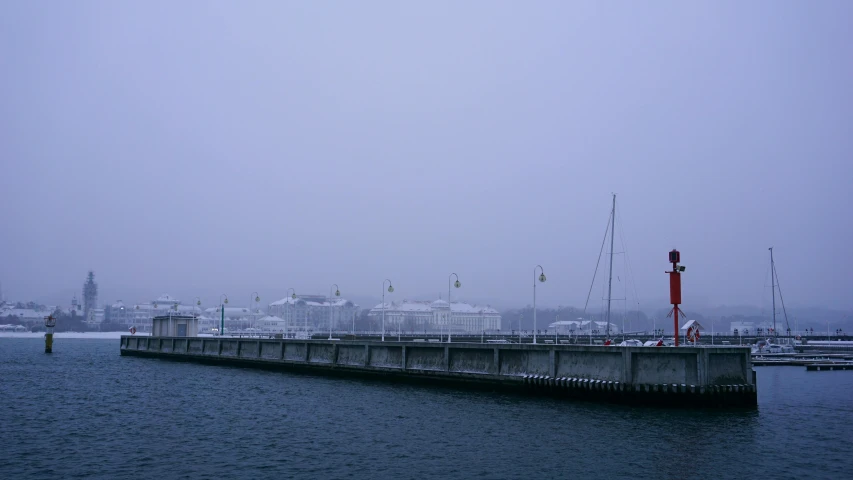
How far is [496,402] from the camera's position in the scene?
39.8 metres

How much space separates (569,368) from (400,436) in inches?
591

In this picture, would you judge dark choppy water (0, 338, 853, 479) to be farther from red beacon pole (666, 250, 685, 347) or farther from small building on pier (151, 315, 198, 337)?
small building on pier (151, 315, 198, 337)

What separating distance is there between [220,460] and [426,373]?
26494 mm

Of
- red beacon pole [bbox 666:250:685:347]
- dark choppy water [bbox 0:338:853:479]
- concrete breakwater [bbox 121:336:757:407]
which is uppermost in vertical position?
red beacon pole [bbox 666:250:685:347]

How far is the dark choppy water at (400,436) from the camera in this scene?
23.6 meters

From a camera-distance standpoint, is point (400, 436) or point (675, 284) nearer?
point (400, 436)

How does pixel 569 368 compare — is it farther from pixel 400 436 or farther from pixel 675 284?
pixel 400 436

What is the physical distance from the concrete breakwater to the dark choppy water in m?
1.25

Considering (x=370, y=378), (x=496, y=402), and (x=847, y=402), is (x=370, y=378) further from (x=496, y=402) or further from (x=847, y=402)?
(x=847, y=402)

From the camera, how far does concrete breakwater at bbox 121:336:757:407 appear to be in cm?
3603

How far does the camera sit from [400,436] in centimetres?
2961

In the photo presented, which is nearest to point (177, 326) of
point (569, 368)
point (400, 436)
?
point (569, 368)

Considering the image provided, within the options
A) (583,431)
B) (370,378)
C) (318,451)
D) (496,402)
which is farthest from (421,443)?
(370,378)

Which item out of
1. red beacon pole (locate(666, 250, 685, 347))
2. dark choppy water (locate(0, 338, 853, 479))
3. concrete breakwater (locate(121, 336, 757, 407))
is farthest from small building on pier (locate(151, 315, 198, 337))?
red beacon pole (locate(666, 250, 685, 347))
